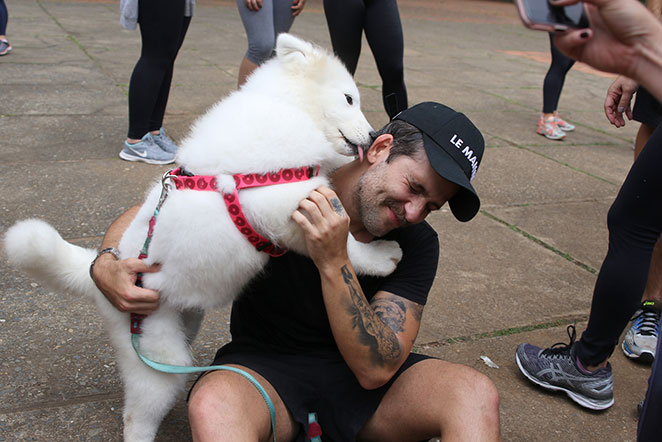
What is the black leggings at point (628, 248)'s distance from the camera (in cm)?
227

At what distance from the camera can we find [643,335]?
119 inches

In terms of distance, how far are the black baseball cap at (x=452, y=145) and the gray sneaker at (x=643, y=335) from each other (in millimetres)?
1408

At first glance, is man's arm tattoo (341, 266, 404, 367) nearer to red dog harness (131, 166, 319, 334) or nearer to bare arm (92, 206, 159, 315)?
red dog harness (131, 166, 319, 334)

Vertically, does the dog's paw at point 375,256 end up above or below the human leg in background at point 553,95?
above

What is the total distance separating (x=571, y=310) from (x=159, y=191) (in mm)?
2325

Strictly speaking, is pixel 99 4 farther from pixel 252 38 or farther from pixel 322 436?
pixel 322 436

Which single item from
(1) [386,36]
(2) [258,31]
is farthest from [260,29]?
(1) [386,36]

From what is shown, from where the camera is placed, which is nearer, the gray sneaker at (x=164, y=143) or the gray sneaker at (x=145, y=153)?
the gray sneaker at (x=145, y=153)

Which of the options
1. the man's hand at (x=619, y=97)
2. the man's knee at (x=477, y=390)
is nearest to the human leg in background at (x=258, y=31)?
the man's hand at (x=619, y=97)

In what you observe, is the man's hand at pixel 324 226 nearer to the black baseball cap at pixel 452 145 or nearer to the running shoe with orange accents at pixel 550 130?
the black baseball cap at pixel 452 145

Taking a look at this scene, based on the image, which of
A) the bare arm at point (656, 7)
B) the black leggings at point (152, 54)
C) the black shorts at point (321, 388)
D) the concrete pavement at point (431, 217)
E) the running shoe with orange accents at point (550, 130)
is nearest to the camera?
the black shorts at point (321, 388)

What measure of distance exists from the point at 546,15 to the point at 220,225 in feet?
3.46

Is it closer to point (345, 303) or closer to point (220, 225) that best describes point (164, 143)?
point (220, 225)

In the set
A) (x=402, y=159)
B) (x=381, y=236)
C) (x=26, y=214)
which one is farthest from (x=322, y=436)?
(x=26, y=214)
